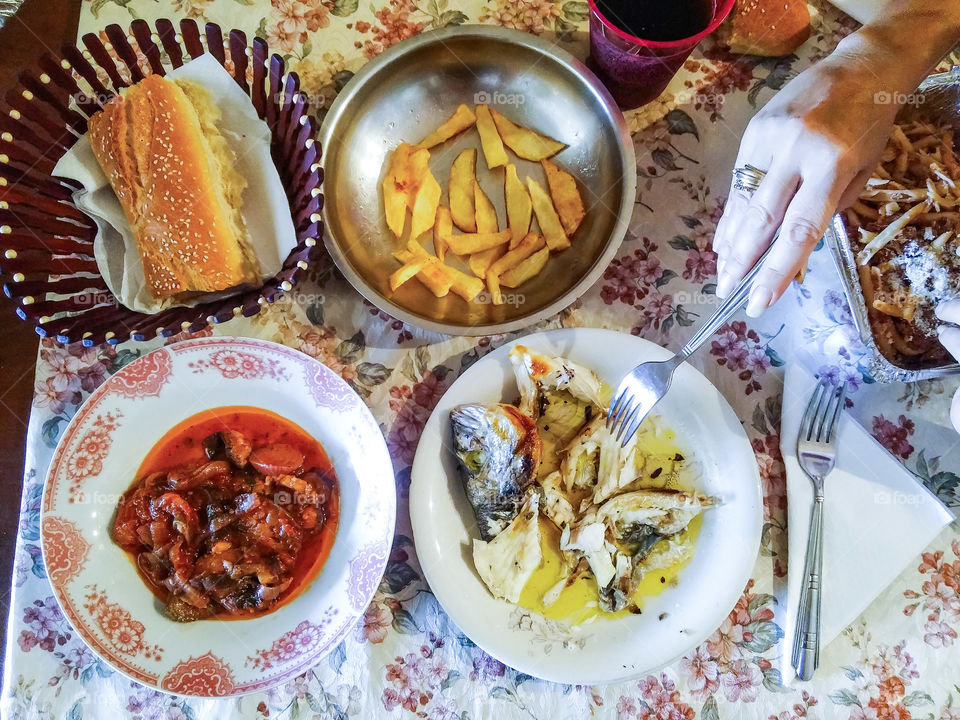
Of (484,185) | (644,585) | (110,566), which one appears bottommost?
(644,585)

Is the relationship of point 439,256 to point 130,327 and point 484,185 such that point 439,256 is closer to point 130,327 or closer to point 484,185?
point 484,185

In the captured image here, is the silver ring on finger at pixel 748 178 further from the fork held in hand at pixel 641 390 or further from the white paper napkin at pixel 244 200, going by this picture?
the white paper napkin at pixel 244 200

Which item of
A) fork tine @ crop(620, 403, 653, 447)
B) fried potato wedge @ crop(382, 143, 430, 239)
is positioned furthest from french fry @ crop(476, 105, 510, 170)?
fork tine @ crop(620, 403, 653, 447)

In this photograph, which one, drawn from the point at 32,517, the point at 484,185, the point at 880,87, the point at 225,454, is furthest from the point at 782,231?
the point at 32,517

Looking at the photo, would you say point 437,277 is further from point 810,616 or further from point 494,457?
point 810,616

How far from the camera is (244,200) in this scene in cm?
134

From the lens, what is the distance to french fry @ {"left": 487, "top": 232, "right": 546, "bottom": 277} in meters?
1.41

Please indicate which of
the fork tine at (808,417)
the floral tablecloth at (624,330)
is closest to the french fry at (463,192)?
the floral tablecloth at (624,330)

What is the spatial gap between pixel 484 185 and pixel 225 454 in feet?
2.52

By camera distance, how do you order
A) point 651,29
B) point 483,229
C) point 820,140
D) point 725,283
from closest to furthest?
point 820,140, point 725,283, point 651,29, point 483,229

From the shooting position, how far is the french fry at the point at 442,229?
56.1 inches

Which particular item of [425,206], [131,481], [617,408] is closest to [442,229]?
[425,206]

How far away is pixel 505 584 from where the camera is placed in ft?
4.45

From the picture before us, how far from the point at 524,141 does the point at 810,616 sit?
3.73 feet
